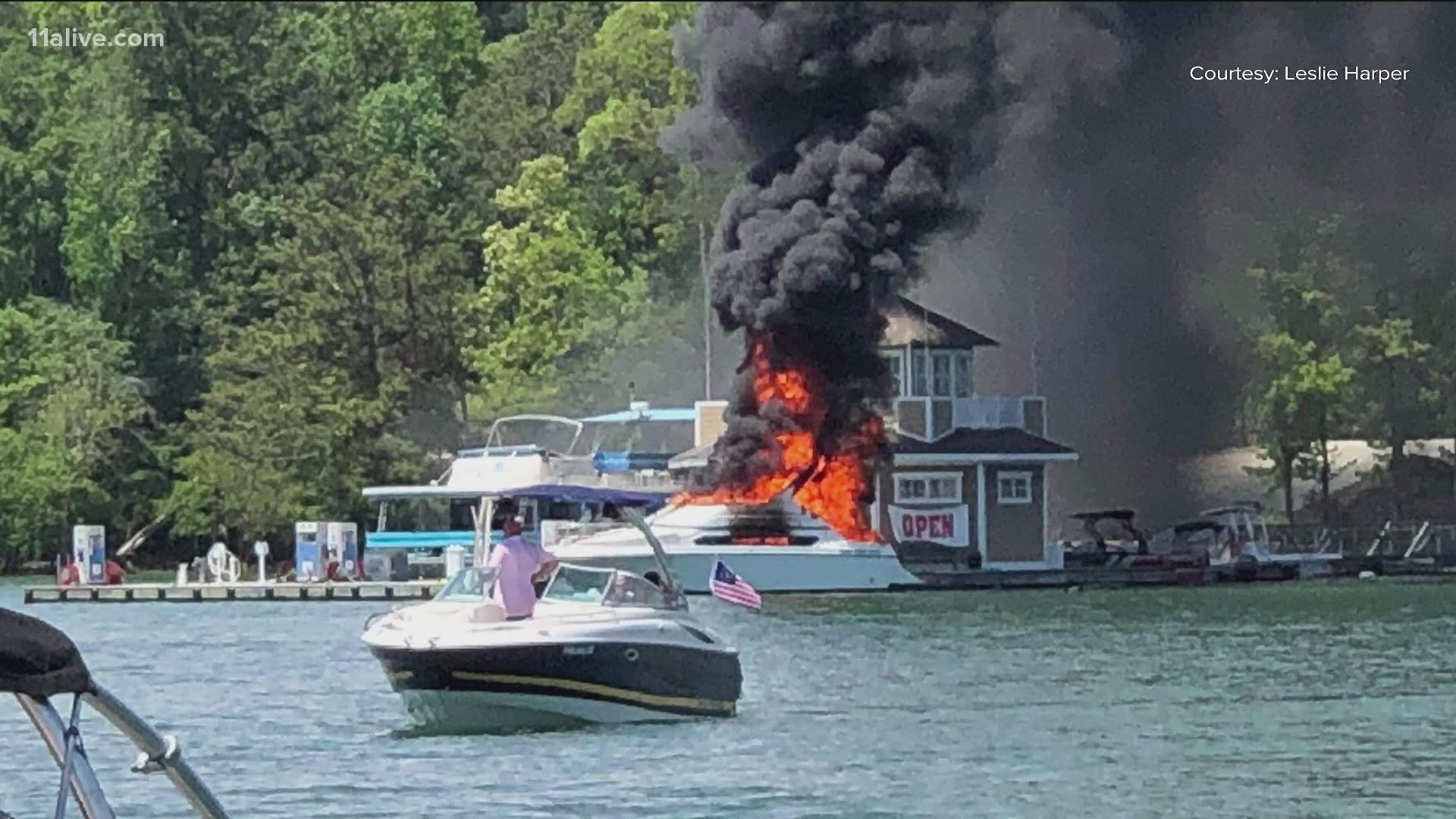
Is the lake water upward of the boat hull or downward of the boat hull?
downward

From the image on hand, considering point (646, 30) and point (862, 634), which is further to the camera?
point (646, 30)

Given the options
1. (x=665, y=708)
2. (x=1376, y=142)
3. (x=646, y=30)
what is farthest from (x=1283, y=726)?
(x=646, y=30)

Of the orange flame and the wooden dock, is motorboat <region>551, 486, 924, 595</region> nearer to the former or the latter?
the orange flame

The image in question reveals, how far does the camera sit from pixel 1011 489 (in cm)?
5962

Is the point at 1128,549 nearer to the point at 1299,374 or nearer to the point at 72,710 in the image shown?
the point at 1299,374

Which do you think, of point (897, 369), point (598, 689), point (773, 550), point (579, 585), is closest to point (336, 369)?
point (897, 369)

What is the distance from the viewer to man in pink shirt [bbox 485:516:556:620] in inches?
930

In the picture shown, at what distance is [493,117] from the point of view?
233ft

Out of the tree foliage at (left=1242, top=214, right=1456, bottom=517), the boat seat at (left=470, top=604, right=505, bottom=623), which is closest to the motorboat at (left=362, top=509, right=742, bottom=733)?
the boat seat at (left=470, top=604, right=505, bottom=623)

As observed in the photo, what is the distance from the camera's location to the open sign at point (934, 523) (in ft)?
194

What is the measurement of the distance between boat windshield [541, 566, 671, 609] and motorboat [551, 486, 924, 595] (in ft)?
82.0

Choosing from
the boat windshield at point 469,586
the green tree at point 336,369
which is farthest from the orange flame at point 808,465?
the boat windshield at point 469,586

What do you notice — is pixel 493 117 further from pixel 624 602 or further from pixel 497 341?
pixel 624 602

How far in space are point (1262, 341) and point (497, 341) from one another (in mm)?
16329
